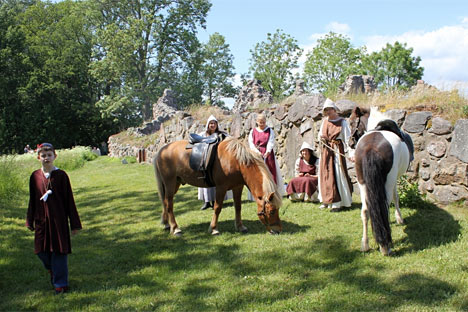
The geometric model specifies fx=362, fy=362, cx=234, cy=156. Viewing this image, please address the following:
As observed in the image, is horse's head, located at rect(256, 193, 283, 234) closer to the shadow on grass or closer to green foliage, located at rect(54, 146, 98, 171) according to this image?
the shadow on grass

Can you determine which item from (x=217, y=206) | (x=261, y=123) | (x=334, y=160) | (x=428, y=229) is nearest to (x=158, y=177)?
(x=217, y=206)

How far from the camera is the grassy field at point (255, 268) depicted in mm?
3436

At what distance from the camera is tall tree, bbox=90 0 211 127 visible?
31.2 m

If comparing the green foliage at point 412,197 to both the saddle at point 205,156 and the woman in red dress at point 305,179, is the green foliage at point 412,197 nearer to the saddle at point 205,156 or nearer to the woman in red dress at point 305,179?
the woman in red dress at point 305,179

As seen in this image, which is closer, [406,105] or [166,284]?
[166,284]

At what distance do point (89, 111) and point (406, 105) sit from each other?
3538 cm

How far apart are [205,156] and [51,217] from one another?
2350mm

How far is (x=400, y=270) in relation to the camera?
3.88 m

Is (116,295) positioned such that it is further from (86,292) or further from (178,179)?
(178,179)

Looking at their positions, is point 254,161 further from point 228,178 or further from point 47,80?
point 47,80

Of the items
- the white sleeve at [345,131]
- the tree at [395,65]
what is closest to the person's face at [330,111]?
the white sleeve at [345,131]

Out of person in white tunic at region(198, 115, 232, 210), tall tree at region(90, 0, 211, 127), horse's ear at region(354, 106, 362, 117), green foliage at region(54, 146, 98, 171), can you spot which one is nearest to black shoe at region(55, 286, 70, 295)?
person in white tunic at region(198, 115, 232, 210)

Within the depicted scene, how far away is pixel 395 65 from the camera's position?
4650 cm

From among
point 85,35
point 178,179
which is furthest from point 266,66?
point 178,179
